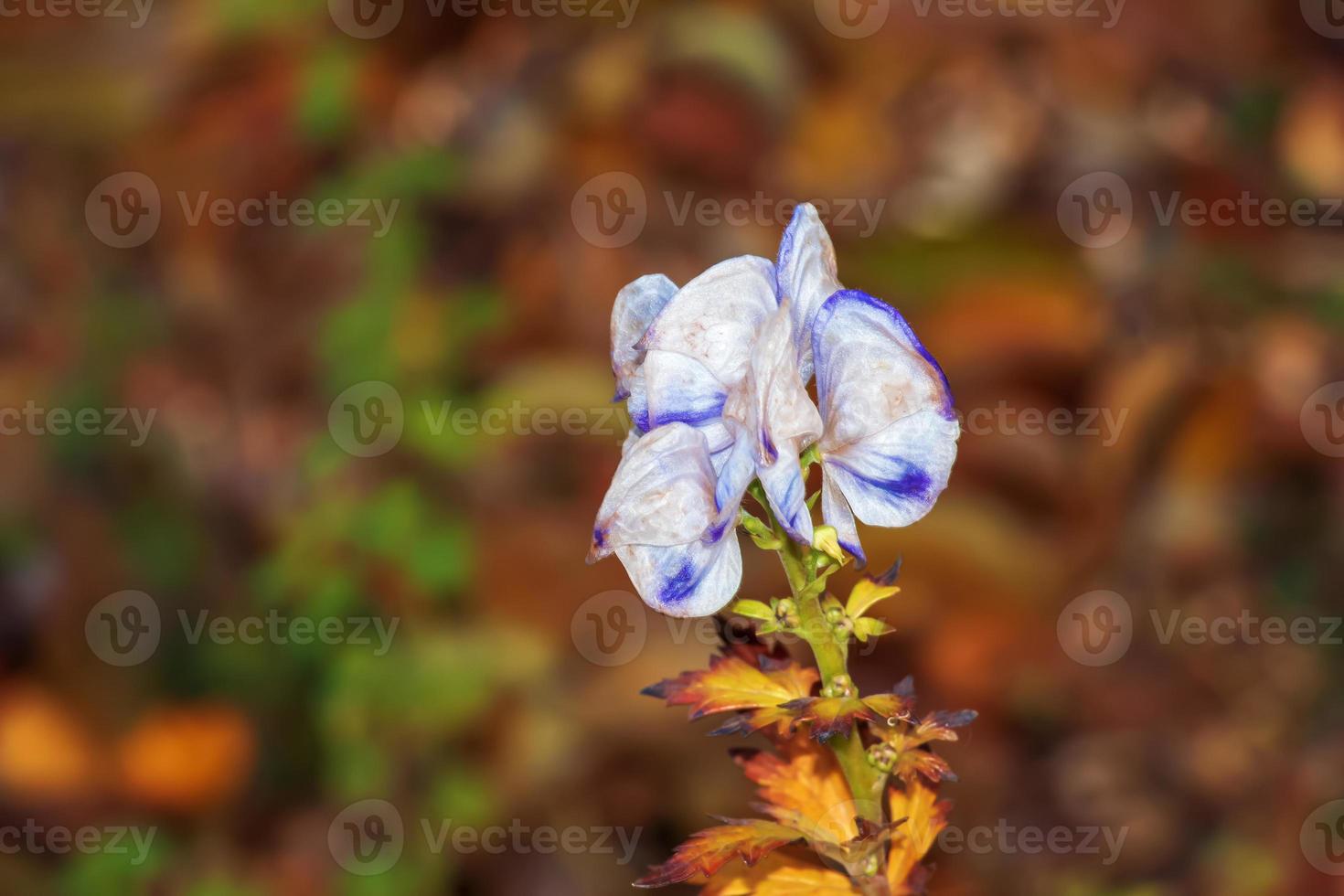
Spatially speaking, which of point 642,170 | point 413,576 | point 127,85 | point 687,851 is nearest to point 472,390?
point 413,576

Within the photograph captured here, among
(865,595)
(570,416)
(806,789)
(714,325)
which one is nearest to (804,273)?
(714,325)

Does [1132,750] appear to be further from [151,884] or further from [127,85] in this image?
[127,85]

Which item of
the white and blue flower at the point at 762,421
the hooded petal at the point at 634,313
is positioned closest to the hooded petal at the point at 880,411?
the white and blue flower at the point at 762,421

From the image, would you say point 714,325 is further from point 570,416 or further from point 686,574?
point 570,416

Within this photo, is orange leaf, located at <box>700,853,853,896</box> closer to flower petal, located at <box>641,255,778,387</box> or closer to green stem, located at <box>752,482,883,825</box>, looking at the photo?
green stem, located at <box>752,482,883,825</box>

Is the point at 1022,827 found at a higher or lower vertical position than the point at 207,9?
Result: lower

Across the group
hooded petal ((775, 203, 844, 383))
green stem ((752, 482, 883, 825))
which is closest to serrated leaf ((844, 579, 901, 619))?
green stem ((752, 482, 883, 825))
